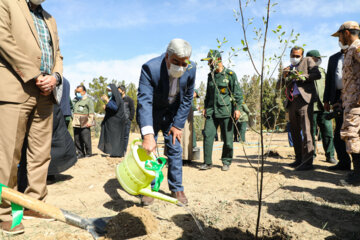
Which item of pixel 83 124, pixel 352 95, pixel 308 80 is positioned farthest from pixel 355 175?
pixel 83 124

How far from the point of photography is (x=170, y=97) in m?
2.87

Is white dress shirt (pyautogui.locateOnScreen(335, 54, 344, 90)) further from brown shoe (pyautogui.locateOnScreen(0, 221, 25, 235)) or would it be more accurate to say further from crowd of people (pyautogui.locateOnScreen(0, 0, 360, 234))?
brown shoe (pyautogui.locateOnScreen(0, 221, 25, 235))

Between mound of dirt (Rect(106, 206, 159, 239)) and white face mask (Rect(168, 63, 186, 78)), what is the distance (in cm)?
133

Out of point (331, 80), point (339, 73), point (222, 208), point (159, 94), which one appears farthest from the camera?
point (331, 80)

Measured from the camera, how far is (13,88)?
2.15 metres

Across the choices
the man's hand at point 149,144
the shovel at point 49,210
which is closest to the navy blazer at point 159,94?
the man's hand at point 149,144

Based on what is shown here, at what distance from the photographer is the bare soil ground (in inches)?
85.0

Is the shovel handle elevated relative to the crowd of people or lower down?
lower down

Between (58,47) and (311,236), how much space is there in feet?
9.51

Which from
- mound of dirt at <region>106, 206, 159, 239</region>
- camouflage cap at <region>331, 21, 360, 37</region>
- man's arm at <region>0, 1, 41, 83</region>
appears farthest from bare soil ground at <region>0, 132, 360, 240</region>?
camouflage cap at <region>331, 21, 360, 37</region>

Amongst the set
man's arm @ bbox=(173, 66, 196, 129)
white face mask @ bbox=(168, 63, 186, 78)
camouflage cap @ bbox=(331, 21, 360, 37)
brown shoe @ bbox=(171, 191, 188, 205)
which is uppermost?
camouflage cap @ bbox=(331, 21, 360, 37)

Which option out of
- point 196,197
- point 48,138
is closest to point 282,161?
point 196,197

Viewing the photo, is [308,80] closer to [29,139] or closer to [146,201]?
[146,201]

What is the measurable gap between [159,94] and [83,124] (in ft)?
13.4
